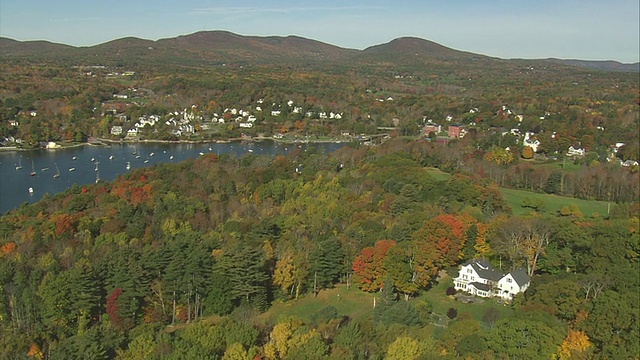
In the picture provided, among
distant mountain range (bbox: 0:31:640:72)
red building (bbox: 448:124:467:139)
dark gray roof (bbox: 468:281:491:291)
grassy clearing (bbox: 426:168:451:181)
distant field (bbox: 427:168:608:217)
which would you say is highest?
distant mountain range (bbox: 0:31:640:72)

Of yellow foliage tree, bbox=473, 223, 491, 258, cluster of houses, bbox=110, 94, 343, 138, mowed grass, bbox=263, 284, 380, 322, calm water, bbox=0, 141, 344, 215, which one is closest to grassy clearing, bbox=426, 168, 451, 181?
yellow foliage tree, bbox=473, 223, 491, 258

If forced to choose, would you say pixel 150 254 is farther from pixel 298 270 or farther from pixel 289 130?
pixel 289 130

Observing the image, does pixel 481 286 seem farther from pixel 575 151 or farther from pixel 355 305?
pixel 575 151

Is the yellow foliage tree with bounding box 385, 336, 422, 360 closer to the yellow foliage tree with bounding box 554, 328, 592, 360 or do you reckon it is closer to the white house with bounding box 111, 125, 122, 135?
the yellow foliage tree with bounding box 554, 328, 592, 360

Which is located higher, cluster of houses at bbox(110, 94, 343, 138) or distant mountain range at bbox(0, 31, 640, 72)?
distant mountain range at bbox(0, 31, 640, 72)

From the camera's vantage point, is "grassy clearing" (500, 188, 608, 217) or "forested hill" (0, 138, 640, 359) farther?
"grassy clearing" (500, 188, 608, 217)

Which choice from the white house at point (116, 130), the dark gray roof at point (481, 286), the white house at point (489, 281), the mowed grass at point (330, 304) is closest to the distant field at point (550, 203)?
the white house at point (489, 281)

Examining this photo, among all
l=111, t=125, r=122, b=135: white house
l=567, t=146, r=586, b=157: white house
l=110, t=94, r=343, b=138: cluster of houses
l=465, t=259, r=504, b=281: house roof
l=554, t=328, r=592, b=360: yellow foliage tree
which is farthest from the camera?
l=110, t=94, r=343, b=138: cluster of houses

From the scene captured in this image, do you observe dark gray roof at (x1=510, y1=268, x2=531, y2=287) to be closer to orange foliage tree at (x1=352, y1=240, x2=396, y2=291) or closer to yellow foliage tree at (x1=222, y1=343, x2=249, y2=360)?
orange foliage tree at (x1=352, y1=240, x2=396, y2=291)

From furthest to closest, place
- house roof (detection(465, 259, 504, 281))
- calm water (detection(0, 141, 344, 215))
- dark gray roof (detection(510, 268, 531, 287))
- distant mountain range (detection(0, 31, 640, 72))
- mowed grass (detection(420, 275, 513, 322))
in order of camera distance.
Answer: distant mountain range (detection(0, 31, 640, 72))
calm water (detection(0, 141, 344, 215))
house roof (detection(465, 259, 504, 281))
dark gray roof (detection(510, 268, 531, 287))
mowed grass (detection(420, 275, 513, 322))

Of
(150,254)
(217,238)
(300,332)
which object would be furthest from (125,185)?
(300,332)
